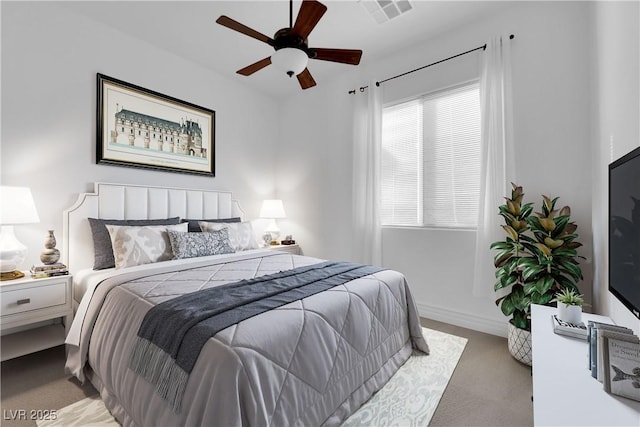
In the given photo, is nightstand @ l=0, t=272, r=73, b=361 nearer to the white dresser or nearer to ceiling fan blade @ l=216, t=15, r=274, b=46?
ceiling fan blade @ l=216, t=15, r=274, b=46

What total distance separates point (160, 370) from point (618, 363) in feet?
5.63

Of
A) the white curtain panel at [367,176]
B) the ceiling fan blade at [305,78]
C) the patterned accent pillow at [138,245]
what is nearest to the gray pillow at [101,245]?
the patterned accent pillow at [138,245]

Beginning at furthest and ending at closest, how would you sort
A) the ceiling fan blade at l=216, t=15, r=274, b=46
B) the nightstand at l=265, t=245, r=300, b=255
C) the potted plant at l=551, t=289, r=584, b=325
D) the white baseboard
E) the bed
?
1. the nightstand at l=265, t=245, r=300, b=255
2. the white baseboard
3. the ceiling fan blade at l=216, t=15, r=274, b=46
4. the potted plant at l=551, t=289, r=584, b=325
5. the bed

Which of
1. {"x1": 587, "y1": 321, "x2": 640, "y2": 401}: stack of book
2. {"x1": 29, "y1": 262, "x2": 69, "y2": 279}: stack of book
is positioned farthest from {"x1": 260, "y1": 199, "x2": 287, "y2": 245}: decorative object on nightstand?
{"x1": 587, "y1": 321, "x2": 640, "y2": 401}: stack of book

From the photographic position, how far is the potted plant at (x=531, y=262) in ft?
6.57

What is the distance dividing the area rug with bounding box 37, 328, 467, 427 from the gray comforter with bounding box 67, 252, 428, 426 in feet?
0.21

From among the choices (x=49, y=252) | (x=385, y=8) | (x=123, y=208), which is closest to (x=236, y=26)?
(x=385, y=8)

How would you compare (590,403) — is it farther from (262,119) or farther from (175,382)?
(262,119)

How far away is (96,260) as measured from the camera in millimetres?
2371

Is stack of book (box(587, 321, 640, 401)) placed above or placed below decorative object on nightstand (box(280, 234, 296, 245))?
below

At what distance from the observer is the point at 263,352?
119 cm

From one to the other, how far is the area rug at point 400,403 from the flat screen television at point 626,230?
44.4 inches

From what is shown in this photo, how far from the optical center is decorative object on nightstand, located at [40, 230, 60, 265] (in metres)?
2.16

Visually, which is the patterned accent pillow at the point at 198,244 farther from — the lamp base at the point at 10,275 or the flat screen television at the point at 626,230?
the flat screen television at the point at 626,230
